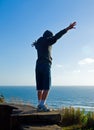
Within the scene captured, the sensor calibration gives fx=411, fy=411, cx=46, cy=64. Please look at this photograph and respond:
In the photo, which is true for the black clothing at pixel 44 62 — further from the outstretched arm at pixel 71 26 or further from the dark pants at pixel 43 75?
the outstretched arm at pixel 71 26

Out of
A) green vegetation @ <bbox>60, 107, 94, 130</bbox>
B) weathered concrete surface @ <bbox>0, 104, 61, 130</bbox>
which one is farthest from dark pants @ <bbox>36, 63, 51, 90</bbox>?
green vegetation @ <bbox>60, 107, 94, 130</bbox>

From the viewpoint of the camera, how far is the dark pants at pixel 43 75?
871 centimetres

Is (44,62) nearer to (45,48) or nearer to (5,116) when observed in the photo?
(45,48)

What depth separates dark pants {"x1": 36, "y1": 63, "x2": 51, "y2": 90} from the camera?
343 inches

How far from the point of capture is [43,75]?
8773 millimetres

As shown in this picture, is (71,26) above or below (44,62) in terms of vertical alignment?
above

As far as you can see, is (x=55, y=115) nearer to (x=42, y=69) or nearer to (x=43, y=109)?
(x=43, y=109)

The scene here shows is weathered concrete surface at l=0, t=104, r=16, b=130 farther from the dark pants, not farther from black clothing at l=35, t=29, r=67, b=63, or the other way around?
black clothing at l=35, t=29, r=67, b=63

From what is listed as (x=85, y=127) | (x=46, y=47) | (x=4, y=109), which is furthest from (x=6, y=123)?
(x=85, y=127)

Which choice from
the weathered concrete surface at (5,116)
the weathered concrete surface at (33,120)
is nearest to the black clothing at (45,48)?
the weathered concrete surface at (5,116)

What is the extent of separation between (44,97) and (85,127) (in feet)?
12.1

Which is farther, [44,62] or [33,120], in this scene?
[44,62]

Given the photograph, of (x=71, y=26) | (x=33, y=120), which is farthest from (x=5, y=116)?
(x=71, y=26)

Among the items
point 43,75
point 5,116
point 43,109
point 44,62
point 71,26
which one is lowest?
point 5,116
